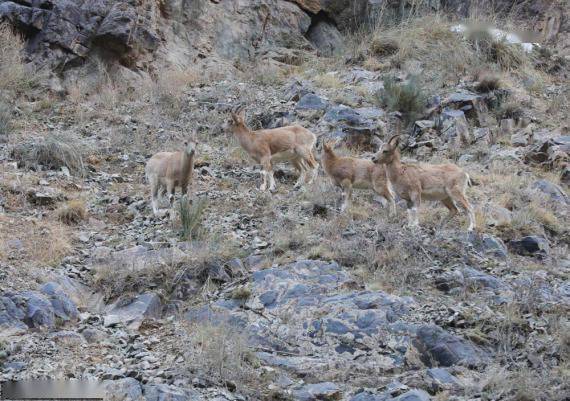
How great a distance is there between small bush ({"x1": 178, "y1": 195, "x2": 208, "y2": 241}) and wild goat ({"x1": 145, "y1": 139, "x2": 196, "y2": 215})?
3.77ft

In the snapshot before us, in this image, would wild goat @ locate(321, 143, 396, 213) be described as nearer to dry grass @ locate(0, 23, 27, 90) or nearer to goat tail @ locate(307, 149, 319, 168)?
goat tail @ locate(307, 149, 319, 168)

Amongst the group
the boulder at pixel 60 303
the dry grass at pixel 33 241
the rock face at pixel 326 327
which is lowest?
the dry grass at pixel 33 241

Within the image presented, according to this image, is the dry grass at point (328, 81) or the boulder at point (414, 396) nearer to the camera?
the boulder at point (414, 396)

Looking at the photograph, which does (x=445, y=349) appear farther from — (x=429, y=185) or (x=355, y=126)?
(x=355, y=126)

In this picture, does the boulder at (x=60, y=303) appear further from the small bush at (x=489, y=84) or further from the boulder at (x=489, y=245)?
the small bush at (x=489, y=84)

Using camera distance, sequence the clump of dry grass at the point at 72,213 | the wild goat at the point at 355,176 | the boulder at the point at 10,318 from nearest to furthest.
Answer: the boulder at the point at 10,318, the clump of dry grass at the point at 72,213, the wild goat at the point at 355,176

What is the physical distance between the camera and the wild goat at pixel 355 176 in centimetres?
1374

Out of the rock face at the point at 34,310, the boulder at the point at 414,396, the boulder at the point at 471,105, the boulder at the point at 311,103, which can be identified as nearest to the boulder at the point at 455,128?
the boulder at the point at 471,105

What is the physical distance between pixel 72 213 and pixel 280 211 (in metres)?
3.22

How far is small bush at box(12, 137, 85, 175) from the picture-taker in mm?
15703

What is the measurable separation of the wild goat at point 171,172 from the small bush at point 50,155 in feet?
7.17

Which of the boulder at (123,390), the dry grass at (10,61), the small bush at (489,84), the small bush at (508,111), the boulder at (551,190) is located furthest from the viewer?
the dry grass at (10,61)

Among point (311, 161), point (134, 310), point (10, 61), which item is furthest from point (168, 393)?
point (10, 61)

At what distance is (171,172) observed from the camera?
544 inches
